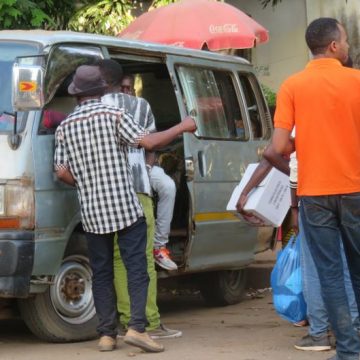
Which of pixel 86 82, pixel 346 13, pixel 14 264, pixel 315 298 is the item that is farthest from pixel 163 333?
pixel 346 13

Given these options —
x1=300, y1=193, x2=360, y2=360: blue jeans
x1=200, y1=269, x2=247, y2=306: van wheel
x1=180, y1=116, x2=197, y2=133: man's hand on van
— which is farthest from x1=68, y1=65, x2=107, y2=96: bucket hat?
x1=200, y1=269, x2=247, y2=306: van wheel

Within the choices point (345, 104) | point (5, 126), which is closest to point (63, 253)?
point (5, 126)

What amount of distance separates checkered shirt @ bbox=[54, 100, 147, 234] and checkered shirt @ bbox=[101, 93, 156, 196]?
0.32 m

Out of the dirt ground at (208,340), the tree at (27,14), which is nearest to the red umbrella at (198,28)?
the tree at (27,14)

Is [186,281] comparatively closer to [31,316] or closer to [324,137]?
[31,316]

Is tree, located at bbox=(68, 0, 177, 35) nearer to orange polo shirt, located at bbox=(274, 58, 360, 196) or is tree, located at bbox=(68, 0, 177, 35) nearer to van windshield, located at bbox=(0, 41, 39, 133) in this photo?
van windshield, located at bbox=(0, 41, 39, 133)

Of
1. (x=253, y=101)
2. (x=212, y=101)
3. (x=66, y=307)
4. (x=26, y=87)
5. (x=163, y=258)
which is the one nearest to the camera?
(x=26, y=87)

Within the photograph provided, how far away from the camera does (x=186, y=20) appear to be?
1015 cm

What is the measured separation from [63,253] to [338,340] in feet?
6.28

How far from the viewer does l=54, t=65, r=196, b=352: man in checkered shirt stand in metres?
5.92

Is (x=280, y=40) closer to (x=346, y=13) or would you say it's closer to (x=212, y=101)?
(x=346, y=13)

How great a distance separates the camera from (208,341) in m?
6.54

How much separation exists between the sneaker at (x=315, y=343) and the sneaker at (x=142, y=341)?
2.94 ft

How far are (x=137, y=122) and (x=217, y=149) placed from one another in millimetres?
1487
